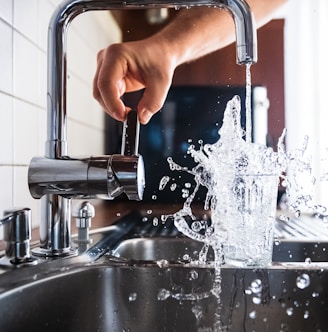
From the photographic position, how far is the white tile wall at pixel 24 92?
0.76 meters

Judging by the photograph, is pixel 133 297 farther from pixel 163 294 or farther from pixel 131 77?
pixel 131 77

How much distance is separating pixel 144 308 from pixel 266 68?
43.5 inches

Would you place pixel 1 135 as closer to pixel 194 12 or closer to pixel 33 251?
pixel 33 251

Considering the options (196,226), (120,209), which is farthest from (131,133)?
(120,209)

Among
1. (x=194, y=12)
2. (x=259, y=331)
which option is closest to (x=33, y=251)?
(x=259, y=331)

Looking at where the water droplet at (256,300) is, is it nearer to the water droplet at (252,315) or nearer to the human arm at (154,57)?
the water droplet at (252,315)

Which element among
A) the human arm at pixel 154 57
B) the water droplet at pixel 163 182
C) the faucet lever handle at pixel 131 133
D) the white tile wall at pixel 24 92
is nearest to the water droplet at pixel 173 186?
the water droplet at pixel 163 182

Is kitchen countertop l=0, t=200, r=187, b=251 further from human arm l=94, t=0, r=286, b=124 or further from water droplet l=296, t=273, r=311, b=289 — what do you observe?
water droplet l=296, t=273, r=311, b=289

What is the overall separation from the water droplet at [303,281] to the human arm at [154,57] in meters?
0.32

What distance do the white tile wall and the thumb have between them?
0.22 meters

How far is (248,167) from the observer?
72 cm

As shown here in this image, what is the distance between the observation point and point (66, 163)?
572 millimetres

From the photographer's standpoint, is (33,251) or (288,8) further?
(288,8)

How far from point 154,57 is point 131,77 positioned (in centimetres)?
7
